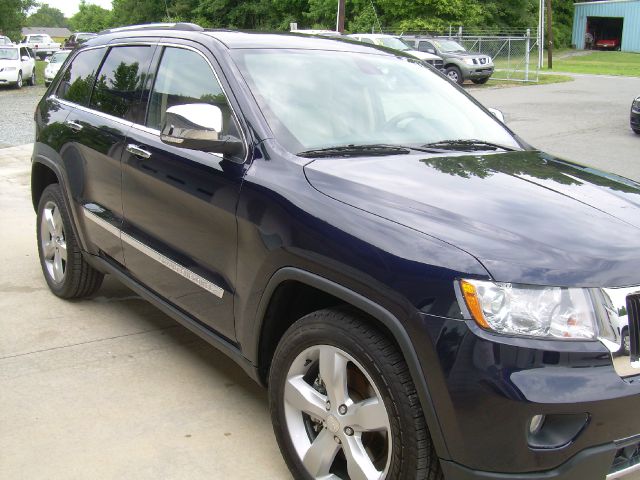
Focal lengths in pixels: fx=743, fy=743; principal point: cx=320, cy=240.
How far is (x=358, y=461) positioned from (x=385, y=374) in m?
0.38

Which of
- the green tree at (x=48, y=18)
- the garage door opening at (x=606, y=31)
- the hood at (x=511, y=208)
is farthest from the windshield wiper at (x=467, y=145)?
the green tree at (x=48, y=18)

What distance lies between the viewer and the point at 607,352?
2184 millimetres

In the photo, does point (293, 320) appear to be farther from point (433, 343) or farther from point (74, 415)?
point (74, 415)

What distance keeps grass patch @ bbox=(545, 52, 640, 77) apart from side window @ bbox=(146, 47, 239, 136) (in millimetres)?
32140

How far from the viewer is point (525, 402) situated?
6.90 feet

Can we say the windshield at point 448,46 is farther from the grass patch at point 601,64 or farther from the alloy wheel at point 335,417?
the alloy wheel at point 335,417

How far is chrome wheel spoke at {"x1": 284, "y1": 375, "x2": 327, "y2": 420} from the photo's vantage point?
267 cm

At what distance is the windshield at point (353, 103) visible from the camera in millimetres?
3262

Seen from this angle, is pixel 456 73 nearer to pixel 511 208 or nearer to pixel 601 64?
pixel 601 64

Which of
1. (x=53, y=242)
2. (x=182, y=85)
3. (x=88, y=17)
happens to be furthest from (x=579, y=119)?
(x=88, y=17)

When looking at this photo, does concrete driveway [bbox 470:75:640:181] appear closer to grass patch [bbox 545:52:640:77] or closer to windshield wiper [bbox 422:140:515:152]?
windshield wiper [bbox 422:140:515:152]

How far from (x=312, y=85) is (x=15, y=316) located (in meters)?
2.66

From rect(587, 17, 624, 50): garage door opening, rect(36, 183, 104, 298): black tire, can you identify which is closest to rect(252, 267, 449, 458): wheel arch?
rect(36, 183, 104, 298): black tire

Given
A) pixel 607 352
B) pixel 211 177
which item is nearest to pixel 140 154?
pixel 211 177
